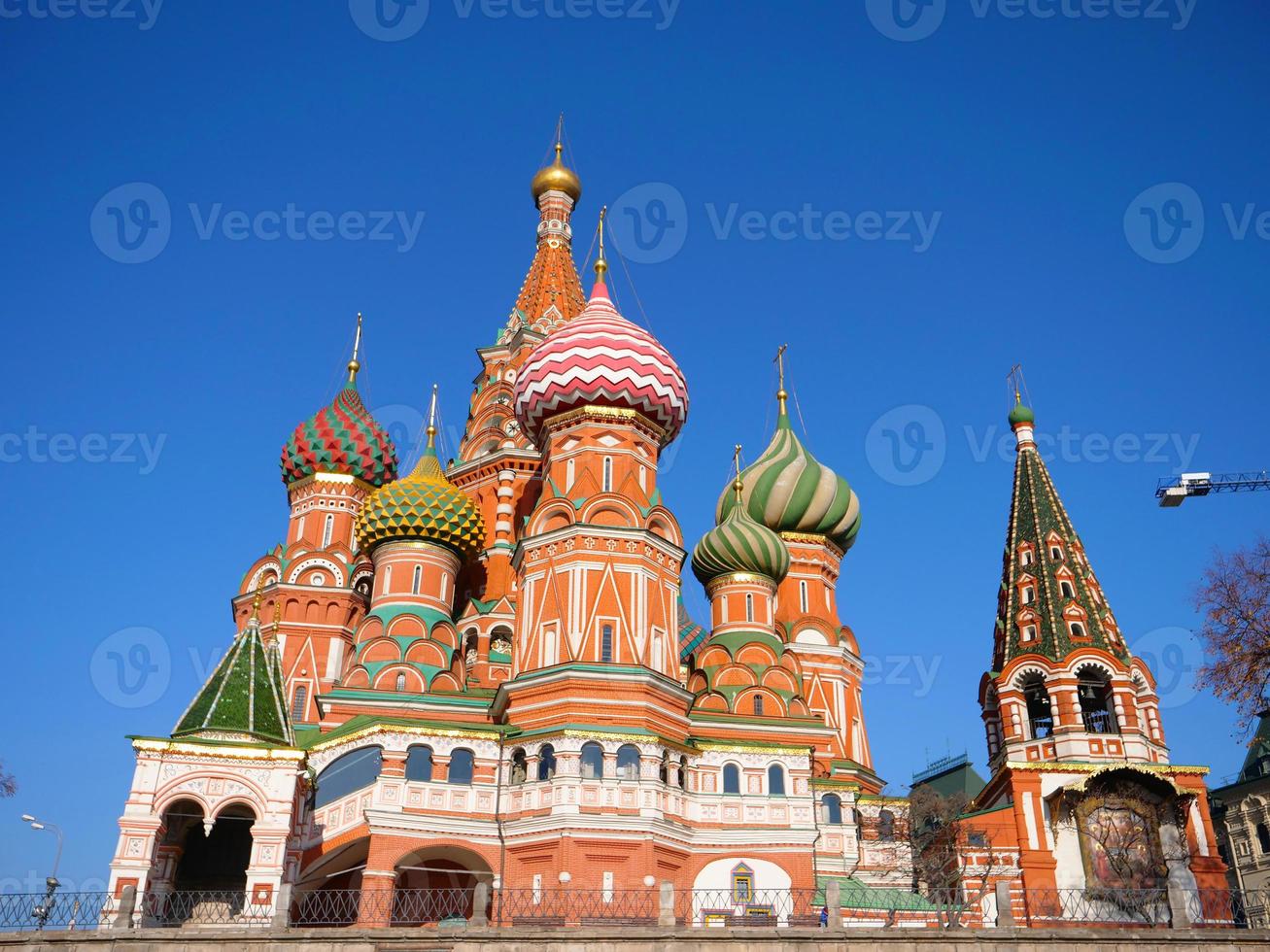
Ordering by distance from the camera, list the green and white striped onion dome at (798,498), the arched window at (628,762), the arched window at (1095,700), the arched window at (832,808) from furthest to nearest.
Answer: the green and white striped onion dome at (798,498), the arched window at (1095,700), the arched window at (832,808), the arched window at (628,762)

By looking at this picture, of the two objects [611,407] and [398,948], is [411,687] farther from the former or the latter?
[398,948]

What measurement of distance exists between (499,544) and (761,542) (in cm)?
712

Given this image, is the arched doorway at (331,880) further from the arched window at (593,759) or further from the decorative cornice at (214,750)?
the arched window at (593,759)

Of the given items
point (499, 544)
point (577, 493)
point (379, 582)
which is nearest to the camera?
point (577, 493)

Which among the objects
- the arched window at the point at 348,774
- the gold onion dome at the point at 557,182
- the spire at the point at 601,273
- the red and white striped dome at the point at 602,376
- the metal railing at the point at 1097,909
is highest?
the gold onion dome at the point at 557,182

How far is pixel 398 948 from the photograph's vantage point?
13.7m

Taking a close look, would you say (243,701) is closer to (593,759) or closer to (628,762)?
(593,759)

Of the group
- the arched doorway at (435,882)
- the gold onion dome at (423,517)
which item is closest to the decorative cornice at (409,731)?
the arched doorway at (435,882)

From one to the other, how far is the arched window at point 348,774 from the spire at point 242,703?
2.64 metres

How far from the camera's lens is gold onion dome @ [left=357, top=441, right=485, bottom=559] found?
2870cm

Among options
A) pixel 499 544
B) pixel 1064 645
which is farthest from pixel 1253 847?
pixel 499 544

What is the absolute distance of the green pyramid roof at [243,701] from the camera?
19344 mm

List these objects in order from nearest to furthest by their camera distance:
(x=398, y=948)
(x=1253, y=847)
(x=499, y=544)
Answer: (x=398, y=948) → (x=499, y=544) → (x=1253, y=847)

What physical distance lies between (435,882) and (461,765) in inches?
108
